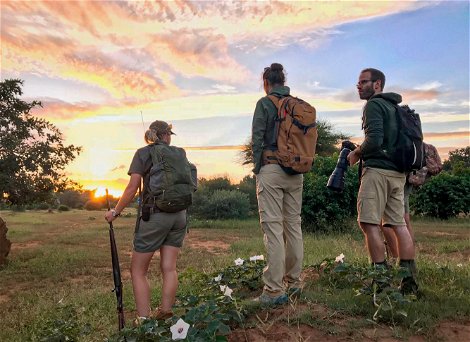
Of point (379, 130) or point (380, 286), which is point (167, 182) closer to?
point (379, 130)

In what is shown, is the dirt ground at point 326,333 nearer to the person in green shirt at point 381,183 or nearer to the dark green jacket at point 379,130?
the person in green shirt at point 381,183

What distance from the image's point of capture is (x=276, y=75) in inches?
181

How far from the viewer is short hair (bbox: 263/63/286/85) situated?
4.59 m

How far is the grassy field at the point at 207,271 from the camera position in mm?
3891

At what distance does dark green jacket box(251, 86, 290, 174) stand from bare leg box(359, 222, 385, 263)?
4.16 ft

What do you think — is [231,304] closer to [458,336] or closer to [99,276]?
[458,336]

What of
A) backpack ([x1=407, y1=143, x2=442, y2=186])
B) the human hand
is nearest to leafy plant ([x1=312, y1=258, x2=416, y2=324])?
backpack ([x1=407, y1=143, x2=442, y2=186])

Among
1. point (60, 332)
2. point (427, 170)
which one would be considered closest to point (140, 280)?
point (60, 332)

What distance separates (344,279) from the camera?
511cm

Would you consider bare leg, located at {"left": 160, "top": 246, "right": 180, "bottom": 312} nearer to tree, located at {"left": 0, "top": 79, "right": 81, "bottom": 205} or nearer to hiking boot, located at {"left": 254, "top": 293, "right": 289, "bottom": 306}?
hiking boot, located at {"left": 254, "top": 293, "right": 289, "bottom": 306}

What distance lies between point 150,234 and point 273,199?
1.22 metres

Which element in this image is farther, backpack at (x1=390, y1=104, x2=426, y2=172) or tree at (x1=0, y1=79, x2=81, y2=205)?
tree at (x1=0, y1=79, x2=81, y2=205)

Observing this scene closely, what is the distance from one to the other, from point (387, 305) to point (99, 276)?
725cm

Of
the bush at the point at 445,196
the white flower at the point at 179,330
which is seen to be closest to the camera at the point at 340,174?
the white flower at the point at 179,330
